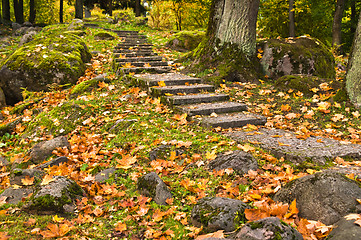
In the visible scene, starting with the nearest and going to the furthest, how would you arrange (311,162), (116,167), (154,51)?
(311,162) → (116,167) → (154,51)

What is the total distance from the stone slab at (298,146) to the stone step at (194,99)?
1.50m

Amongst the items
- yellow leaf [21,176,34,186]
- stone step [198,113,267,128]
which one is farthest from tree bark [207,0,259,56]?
yellow leaf [21,176,34,186]

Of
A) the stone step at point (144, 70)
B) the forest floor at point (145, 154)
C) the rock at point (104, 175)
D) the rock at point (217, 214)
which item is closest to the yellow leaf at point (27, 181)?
the forest floor at point (145, 154)

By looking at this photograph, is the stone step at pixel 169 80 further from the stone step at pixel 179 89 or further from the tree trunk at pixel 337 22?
the tree trunk at pixel 337 22

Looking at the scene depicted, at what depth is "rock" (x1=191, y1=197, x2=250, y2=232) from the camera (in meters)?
2.50

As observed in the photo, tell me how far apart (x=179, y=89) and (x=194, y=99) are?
59 centimetres

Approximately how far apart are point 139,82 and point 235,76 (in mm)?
2663

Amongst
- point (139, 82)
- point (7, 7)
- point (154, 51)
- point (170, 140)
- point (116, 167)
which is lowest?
point (116, 167)

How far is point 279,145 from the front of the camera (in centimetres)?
400

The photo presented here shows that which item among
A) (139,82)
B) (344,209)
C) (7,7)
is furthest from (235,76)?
(7,7)

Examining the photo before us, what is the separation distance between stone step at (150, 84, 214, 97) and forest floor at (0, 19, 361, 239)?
0.88 ft

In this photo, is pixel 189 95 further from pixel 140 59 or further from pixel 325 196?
pixel 325 196

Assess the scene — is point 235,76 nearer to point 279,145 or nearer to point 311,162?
point 279,145

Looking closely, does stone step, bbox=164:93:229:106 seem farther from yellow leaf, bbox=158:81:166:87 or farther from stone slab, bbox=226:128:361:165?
stone slab, bbox=226:128:361:165
